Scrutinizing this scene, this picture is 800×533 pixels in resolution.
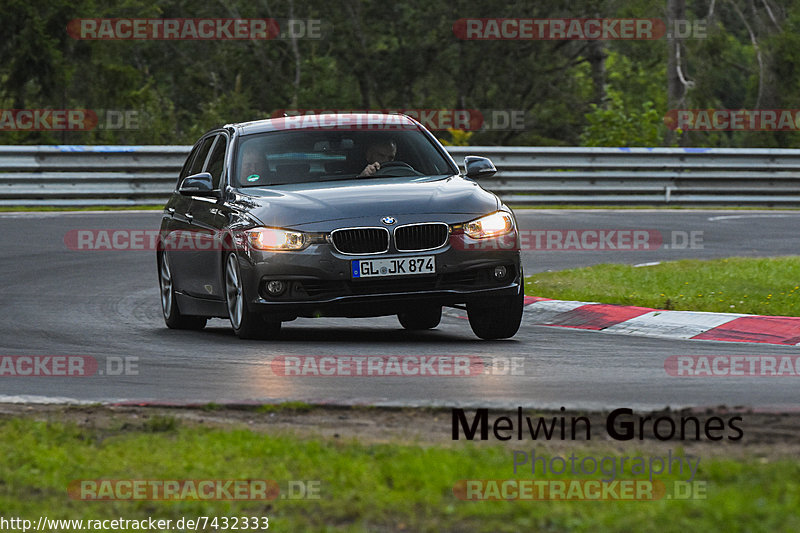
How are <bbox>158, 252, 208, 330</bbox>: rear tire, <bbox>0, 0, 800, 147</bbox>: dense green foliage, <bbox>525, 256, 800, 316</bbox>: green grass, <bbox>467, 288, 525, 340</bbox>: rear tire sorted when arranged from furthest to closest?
<bbox>0, 0, 800, 147</bbox>: dense green foliage
<bbox>158, 252, 208, 330</bbox>: rear tire
<bbox>525, 256, 800, 316</bbox>: green grass
<bbox>467, 288, 525, 340</bbox>: rear tire

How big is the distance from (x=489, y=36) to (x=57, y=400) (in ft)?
121

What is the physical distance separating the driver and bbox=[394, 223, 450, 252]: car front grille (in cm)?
128

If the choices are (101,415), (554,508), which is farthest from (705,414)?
(101,415)

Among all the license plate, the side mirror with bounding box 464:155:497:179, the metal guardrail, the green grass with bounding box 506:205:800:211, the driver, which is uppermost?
the driver

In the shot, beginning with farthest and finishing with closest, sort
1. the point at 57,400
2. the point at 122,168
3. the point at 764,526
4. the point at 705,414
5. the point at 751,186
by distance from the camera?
the point at 751,186 → the point at 122,168 → the point at 57,400 → the point at 705,414 → the point at 764,526

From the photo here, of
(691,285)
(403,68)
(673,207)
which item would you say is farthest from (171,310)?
(403,68)

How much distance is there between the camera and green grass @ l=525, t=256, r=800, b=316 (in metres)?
11.4

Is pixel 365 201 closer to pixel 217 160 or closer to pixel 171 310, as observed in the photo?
pixel 217 160

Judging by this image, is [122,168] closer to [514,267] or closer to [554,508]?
[514,267]

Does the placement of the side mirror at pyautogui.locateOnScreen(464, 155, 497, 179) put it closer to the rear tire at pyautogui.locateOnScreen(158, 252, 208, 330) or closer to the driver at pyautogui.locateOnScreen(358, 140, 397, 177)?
the driver at pyautogui.locateOnScreen(358, 140, 397, 177)

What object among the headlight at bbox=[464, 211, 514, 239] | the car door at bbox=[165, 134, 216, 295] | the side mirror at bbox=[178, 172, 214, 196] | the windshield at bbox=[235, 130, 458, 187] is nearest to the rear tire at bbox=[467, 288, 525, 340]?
the headlight at bbox=[464, 211, 514, 239]

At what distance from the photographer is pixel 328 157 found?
35.0 feet

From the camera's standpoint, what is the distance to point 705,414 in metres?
6.39

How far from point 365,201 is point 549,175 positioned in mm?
15913
